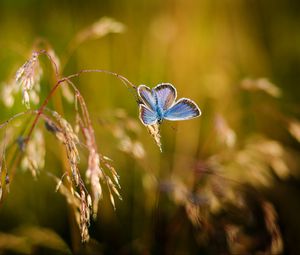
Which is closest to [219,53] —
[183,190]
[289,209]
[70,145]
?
[289,209]

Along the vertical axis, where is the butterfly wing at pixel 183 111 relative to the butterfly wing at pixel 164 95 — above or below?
below

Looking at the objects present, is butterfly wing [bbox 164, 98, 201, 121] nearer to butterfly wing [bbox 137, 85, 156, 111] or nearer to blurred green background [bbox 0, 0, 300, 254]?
butterfly wing [bbox 137, 85, 156, 111]

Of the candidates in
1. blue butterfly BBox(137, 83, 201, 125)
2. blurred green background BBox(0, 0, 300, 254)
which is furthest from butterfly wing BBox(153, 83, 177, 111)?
blurred green background BBox(0, 0, 300, 254)

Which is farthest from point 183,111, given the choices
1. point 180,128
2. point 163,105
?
point 180,128

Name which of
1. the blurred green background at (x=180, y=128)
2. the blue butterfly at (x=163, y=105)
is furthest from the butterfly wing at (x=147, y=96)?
the blurred green background at (x=180, y=128)

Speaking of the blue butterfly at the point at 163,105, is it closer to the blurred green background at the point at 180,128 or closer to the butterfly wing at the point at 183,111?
the butterfly wing at the point at 183,111
